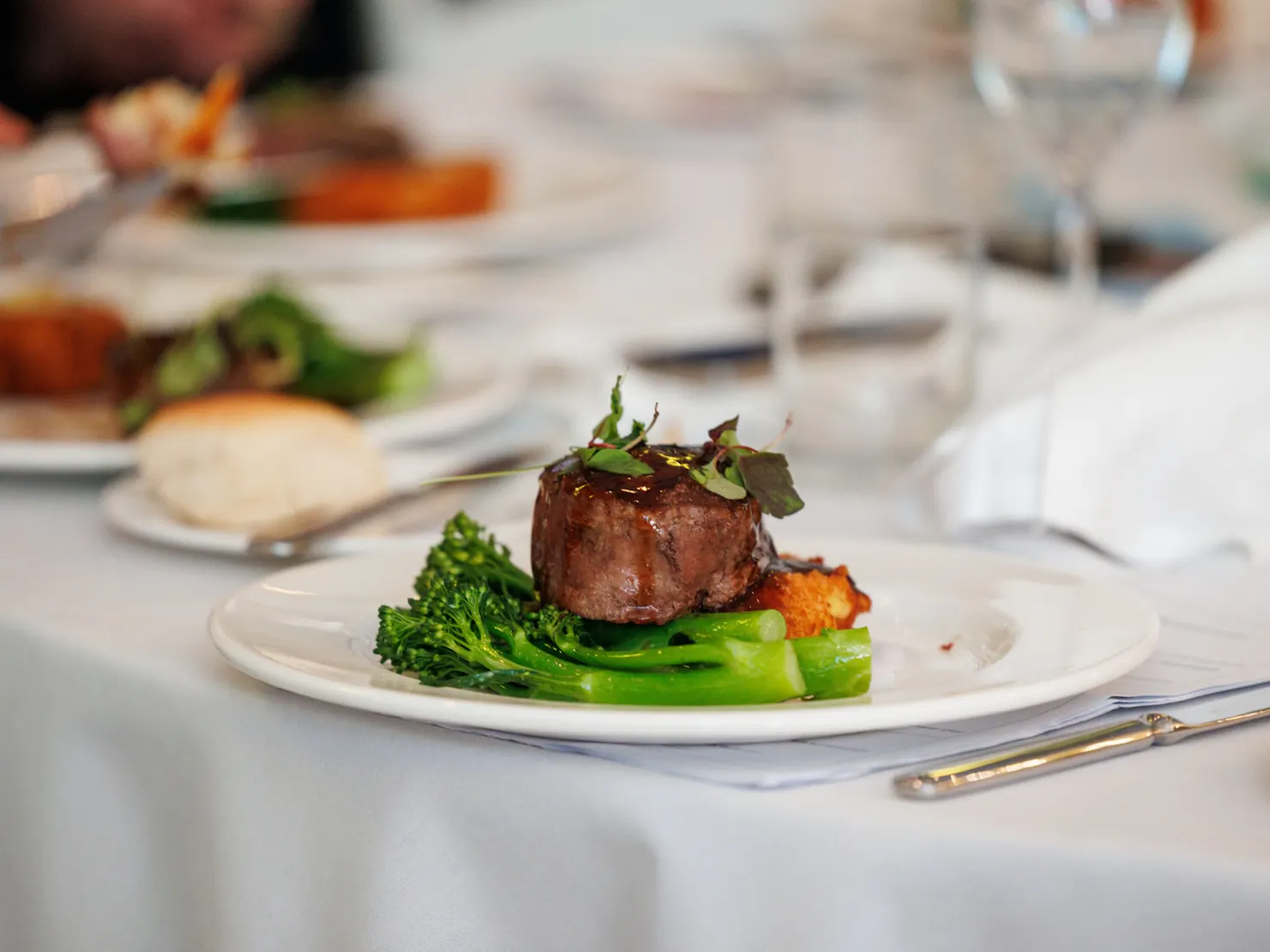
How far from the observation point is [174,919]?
3.79 feet

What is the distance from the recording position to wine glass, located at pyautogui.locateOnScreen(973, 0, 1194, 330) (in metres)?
1.81

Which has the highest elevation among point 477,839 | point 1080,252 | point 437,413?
point 1080,252

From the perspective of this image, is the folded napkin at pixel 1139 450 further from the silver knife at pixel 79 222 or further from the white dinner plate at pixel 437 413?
the silver knife at pixel 79 222

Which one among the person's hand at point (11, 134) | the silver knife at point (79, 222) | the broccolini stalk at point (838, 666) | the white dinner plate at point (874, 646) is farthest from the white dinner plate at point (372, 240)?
the broccolini stalk at point (838, 666)

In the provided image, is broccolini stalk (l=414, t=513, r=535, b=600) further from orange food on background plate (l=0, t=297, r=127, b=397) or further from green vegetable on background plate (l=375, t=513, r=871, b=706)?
orange food on background plate (l=0, t=297, r=127, b=397)

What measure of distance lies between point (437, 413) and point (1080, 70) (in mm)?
906

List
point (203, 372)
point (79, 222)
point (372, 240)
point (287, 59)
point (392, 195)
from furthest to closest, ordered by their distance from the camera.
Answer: point (287, 59), point (392, 195), point (372, 240), point (79, 222), point (203, 372)

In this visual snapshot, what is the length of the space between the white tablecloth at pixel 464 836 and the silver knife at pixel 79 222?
2.52ft

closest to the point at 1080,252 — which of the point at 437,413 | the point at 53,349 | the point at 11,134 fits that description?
the point at 437,413

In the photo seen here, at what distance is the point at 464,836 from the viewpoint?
94 cm

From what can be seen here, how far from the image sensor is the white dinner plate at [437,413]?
5.41ft

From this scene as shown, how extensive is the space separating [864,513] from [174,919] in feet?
2.57

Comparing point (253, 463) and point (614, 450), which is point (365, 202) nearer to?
point (253, 463)

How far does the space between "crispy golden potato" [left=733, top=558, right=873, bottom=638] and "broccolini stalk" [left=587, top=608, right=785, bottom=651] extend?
1.6 inches
